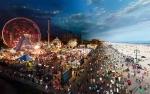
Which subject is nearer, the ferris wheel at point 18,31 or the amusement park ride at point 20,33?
the ferris wheel at point 18,31

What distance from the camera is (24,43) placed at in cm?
2647

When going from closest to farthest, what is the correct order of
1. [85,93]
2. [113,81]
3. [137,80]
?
[85,93]
[113,81]
[137,80]

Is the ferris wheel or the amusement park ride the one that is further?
the amusement park ride

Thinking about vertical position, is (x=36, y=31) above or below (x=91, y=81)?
above

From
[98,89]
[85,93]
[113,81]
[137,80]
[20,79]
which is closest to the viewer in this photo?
[85,93]

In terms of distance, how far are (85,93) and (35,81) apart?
2.41 meters

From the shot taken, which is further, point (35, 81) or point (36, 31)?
point (36, 31)

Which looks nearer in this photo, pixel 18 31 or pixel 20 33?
pixel 18 31

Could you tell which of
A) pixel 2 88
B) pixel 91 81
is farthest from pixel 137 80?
pixel 2 88

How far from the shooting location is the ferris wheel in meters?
25.3

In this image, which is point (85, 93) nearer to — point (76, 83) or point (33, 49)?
point (76, 83)

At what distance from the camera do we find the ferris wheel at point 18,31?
2534 centimetres

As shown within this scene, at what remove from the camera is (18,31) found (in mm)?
26875

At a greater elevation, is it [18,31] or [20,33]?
[18,31]
